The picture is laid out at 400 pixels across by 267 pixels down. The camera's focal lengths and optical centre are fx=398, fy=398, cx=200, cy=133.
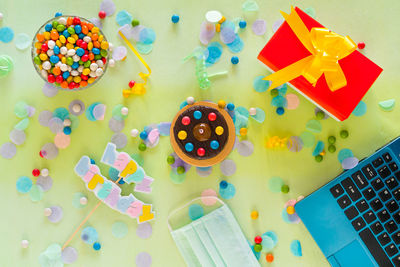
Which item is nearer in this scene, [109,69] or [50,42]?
[50,42]

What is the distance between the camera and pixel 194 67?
3.36 ft

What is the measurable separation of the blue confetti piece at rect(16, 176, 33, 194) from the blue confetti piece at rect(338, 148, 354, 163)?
2.61 feet

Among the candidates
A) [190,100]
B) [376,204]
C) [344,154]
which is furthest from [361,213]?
[190,100]

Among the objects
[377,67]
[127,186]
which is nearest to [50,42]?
[127,186]

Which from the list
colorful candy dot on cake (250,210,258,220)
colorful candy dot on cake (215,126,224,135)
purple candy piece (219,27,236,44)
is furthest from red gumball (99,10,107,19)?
colorful candy dot on cake (250,210,258,220)

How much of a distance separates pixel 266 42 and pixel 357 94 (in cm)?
26

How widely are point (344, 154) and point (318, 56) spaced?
27 cm

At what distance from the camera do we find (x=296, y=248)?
1014 millimetres

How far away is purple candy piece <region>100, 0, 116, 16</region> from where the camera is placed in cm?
103

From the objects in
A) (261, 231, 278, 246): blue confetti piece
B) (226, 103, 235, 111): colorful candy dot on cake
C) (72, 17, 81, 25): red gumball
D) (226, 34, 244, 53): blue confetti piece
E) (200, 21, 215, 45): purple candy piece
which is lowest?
(261, 231, 278, 246): blue confetti piece

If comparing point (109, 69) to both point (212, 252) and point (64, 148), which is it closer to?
point (64, 148)

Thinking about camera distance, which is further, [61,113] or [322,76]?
[61,113]

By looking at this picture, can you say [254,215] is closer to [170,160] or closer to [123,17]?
[170,160]

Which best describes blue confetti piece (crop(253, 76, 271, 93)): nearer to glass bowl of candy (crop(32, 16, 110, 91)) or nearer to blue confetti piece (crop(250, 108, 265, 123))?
blue confetti piece (crop(250, 108, 265, 123))
